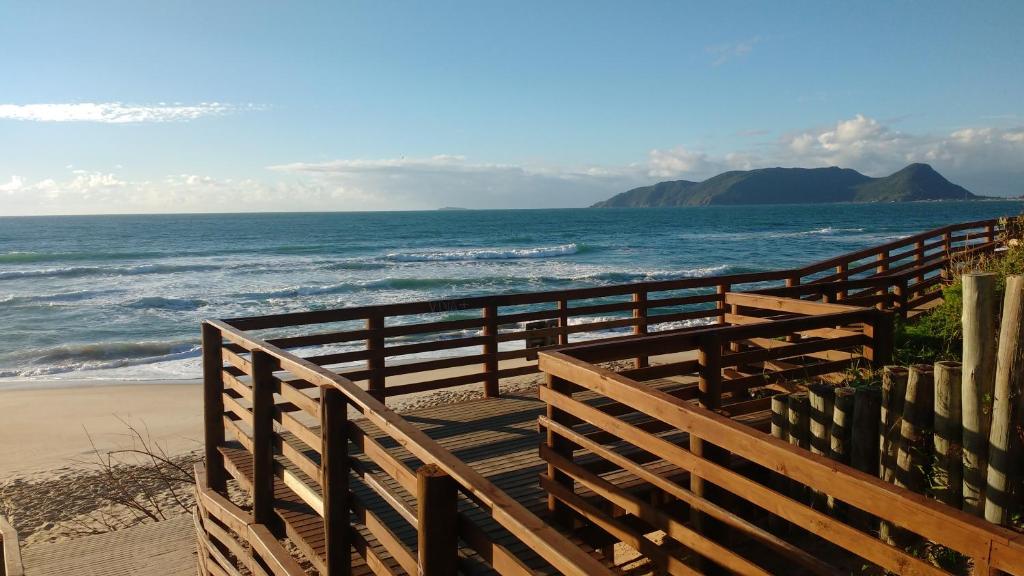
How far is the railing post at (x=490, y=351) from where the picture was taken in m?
7.77

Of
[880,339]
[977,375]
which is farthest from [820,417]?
[880,339]

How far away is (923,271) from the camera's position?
45.0ft

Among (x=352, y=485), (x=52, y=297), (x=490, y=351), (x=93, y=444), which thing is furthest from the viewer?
(x=52, y=297)

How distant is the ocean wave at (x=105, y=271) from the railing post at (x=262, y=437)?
4177cm

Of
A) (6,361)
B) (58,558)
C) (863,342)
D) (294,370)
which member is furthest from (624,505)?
(6,361)

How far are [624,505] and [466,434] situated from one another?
291cm

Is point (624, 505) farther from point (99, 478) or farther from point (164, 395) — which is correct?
point (164, 395)

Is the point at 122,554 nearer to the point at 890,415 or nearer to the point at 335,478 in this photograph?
the point at 335,478

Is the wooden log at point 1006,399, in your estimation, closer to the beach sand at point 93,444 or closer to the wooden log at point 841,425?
the wooden log at point 841,425

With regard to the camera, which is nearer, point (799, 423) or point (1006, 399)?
point (1006, 399)

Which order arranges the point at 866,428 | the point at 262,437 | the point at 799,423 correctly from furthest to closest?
the point at 262,437, the point at 799,423, the point at 866,428

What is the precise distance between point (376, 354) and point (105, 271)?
4241 centimetres

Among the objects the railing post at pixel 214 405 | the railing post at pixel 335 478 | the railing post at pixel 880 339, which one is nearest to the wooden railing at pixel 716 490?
the railing post at pixel 880 339

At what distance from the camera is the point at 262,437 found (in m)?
4.89
